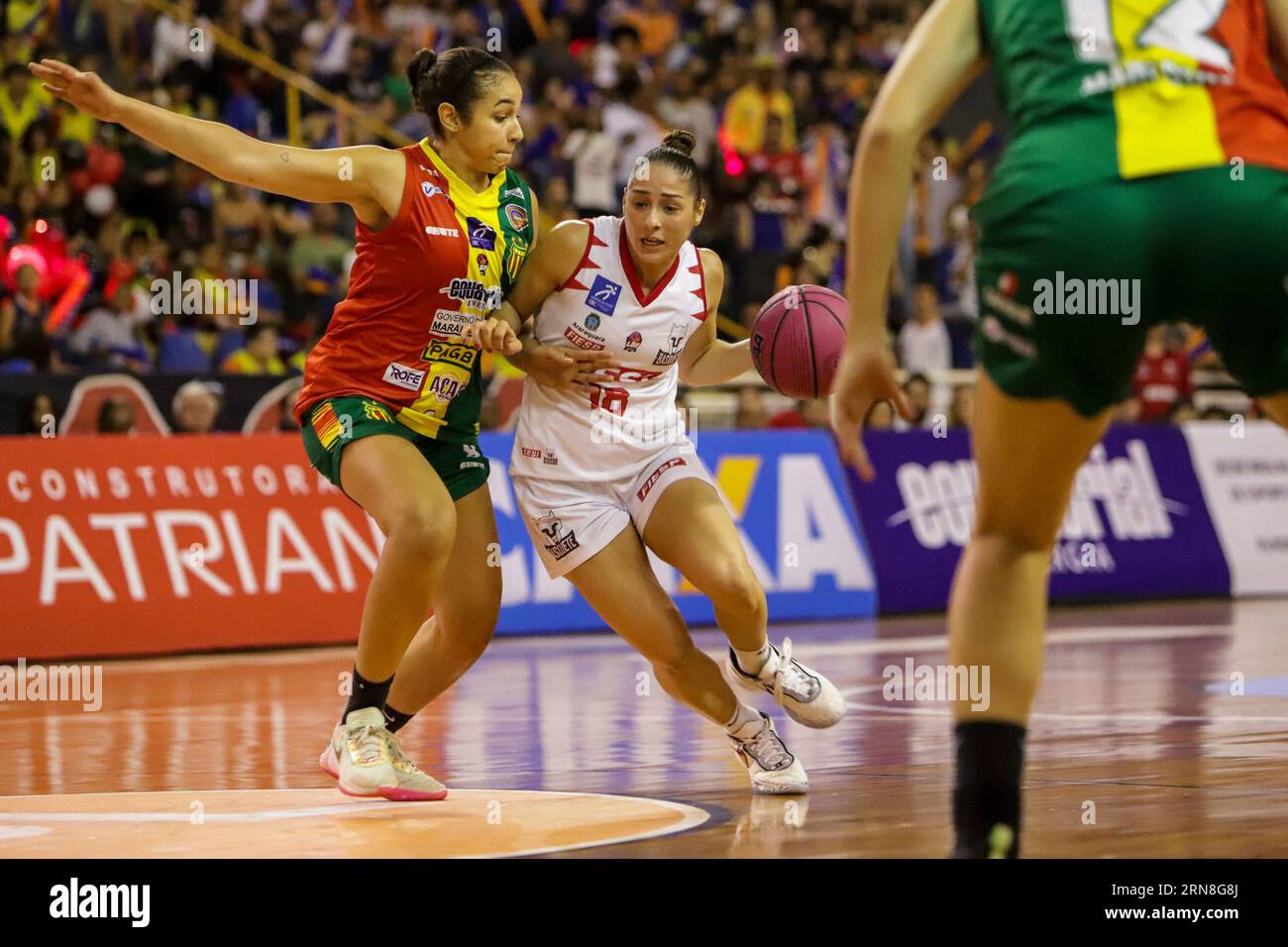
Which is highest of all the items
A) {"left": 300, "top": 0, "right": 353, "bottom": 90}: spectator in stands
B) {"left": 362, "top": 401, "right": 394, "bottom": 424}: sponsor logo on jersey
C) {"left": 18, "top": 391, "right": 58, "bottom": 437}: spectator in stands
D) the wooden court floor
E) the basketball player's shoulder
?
{"left": 300, "top": 0, "right": 353, "bottom": 90}: spectator in stands

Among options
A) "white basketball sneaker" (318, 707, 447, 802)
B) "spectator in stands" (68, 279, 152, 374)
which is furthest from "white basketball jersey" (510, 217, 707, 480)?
"spectator in stands" (68, 279, 152, 374)

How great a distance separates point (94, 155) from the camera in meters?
15.3

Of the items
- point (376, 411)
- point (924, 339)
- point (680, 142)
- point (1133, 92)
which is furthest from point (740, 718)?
point (924, 339)

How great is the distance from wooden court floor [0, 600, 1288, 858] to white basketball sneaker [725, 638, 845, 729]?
0.24m

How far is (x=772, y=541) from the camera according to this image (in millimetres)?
14188

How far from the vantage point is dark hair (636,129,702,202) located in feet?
21.2

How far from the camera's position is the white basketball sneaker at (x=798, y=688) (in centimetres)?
646

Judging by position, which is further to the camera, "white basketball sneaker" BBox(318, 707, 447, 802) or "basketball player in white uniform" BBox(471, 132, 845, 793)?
"basketball player in white uniform" BBox(471, 132, 845, 793)

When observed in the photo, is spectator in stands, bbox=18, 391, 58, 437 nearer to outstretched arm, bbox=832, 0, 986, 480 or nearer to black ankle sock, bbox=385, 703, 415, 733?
black ankle sock, bbox=385, 703, 415, 733

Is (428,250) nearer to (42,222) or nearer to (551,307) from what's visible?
(551,307)

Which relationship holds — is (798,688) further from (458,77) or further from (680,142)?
(458,77)

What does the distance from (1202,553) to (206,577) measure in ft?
29.3

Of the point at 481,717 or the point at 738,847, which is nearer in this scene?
the point at 738,847
